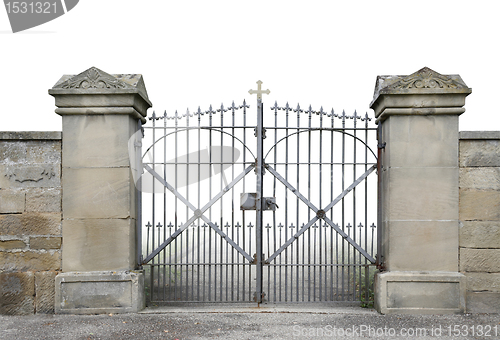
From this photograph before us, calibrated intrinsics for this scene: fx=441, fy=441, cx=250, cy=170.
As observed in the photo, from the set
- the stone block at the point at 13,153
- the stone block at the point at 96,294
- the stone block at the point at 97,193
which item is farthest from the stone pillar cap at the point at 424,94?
the stone block at the point at 13,153

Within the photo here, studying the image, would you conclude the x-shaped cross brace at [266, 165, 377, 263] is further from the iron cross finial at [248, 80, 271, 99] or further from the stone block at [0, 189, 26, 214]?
the stone block at [0, 189, 26, 214]

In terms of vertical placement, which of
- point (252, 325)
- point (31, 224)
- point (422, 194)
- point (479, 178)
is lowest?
point (252, 325)

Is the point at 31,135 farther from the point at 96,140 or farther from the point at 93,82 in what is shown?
the point at 93,82

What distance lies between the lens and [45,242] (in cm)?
534

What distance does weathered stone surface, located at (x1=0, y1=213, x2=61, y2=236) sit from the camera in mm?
5332

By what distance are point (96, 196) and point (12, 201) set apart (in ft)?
3.44

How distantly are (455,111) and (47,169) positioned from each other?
4.97 m

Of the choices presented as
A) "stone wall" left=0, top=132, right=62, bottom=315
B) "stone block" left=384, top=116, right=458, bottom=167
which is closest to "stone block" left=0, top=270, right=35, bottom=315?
"stone wall" left=0, top=132, right=62, bottom=315

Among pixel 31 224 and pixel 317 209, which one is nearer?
pixel 31 224

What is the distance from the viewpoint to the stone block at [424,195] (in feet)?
17.3

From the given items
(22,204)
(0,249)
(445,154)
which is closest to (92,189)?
(22,204)

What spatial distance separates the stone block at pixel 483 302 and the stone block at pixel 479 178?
1.29m

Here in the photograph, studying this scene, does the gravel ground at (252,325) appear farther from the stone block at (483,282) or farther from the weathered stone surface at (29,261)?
the weathered stone surface at (29,261)

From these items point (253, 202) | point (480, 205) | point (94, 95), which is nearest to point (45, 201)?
point (94, 95)
